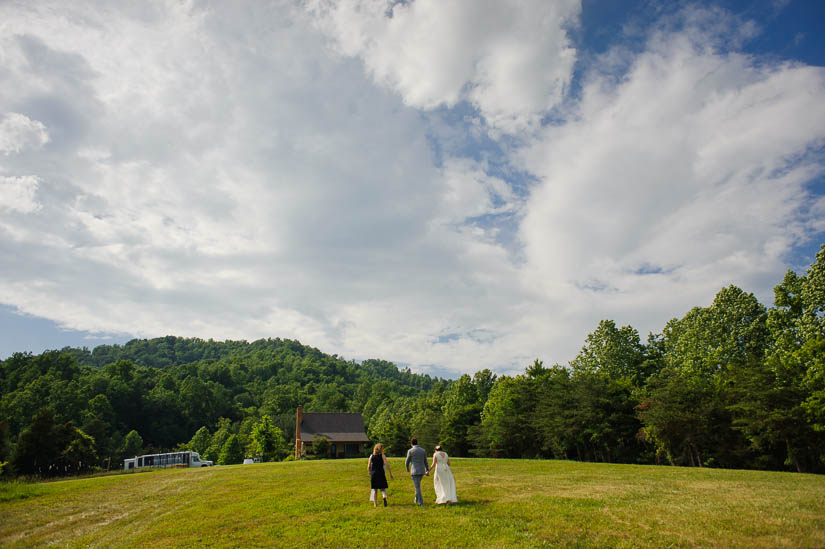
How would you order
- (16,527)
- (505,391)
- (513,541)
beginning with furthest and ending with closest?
(505,391) < (16,527) < (513,541)

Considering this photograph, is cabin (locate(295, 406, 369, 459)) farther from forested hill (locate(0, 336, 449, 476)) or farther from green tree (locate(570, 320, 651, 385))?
green tree (locate(570, 320, 651, 385))

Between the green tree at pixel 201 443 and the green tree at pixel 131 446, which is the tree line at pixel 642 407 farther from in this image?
the green tree at pixel 201 443

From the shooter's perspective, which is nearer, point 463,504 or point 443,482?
point 463,504

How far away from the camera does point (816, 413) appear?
98.7 ft

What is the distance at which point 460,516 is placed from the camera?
12055 millimetres

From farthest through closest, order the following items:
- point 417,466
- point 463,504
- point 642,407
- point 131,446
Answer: point 131,446, point 642,407, point 417,466, point 463,504

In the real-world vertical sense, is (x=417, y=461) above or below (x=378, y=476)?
above

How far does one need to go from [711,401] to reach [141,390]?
143 meters

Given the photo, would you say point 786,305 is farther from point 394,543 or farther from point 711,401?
point 394,543

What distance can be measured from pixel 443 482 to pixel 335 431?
8002cm

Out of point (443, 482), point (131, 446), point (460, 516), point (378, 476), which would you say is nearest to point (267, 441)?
point (378, 476)

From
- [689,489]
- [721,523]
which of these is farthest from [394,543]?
[689,489]

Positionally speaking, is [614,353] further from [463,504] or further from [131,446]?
[131,446]

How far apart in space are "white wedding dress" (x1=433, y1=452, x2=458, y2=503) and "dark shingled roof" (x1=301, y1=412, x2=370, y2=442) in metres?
76.0
